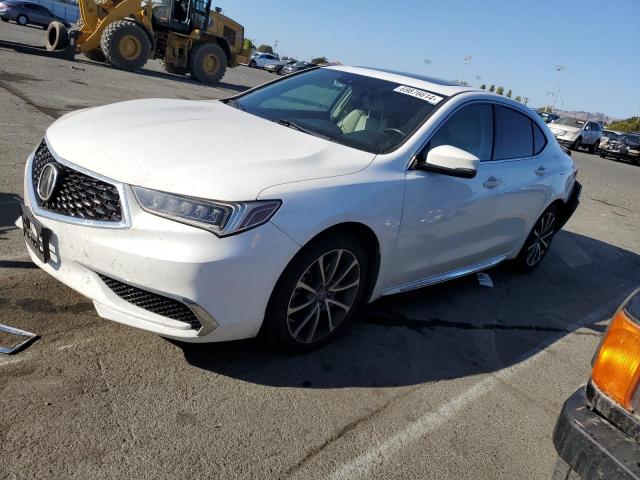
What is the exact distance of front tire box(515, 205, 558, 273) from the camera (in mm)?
5426

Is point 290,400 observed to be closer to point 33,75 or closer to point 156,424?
point 156,424

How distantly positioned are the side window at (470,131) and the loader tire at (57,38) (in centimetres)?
1515

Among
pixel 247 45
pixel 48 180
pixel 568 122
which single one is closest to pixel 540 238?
pixel 48 180

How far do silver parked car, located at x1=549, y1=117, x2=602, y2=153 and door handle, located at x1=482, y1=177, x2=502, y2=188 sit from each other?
79.5 ft

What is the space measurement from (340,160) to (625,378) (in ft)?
6.10

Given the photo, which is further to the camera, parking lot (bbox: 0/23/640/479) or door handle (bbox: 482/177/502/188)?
door handle (bbox: 482/177/502/188)

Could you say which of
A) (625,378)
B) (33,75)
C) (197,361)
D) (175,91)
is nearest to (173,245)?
(197,361)

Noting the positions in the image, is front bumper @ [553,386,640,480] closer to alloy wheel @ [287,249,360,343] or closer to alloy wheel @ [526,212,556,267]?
alloy wheel @ [287,249,360,343]

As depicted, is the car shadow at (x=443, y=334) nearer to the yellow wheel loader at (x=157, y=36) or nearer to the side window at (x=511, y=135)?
the side window at (x=511, y=135)

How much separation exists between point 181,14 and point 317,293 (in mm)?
17208

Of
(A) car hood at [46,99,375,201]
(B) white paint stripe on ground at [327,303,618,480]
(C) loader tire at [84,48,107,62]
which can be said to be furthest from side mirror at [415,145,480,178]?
(C) loader tire at [84,48,107,62]

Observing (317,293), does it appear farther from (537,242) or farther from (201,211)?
(537,242)

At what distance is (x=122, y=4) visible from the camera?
53.7 ft

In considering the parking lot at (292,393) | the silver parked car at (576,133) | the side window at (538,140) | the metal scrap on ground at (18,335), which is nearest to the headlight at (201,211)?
the parking lot at (292,393)
